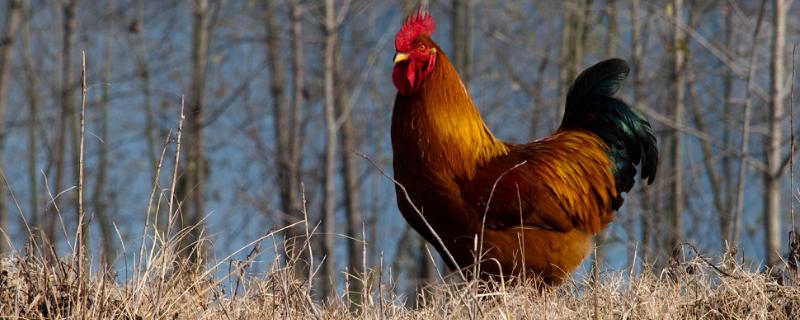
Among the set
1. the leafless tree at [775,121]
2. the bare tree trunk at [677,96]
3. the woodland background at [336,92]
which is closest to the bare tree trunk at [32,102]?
the woodland background at [336,92]

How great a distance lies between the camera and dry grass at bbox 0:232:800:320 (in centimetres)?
335

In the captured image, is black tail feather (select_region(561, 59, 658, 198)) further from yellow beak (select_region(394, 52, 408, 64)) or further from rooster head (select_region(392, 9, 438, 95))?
yellow beak (select_region(394, 52, 408, 64))

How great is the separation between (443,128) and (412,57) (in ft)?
1.22

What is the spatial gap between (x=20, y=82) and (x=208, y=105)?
10.1 ft

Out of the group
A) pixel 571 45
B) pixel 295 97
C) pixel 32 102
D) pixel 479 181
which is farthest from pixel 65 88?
pixel 479 181

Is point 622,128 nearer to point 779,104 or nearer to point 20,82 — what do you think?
point 779,104

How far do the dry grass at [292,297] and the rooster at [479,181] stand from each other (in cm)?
61

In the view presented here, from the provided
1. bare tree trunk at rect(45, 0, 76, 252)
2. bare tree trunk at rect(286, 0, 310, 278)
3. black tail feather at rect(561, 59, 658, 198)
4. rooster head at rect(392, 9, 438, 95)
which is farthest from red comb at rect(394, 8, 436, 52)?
bare tree trunk at rect(45, 0, 76, 252)

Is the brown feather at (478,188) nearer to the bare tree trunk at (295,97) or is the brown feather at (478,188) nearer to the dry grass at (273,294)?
the dry grass at (273,294)

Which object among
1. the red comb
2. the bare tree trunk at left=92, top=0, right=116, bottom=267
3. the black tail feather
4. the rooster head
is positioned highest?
the red comb

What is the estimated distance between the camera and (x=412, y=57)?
483 cm

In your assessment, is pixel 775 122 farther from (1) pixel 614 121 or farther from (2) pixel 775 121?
(1) pixel 614 121

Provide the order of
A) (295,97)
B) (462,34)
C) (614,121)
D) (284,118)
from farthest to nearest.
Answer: (462,34) → (284,118) → (295,97) → (614,121)

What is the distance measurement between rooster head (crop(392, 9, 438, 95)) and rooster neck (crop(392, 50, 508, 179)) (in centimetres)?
3
